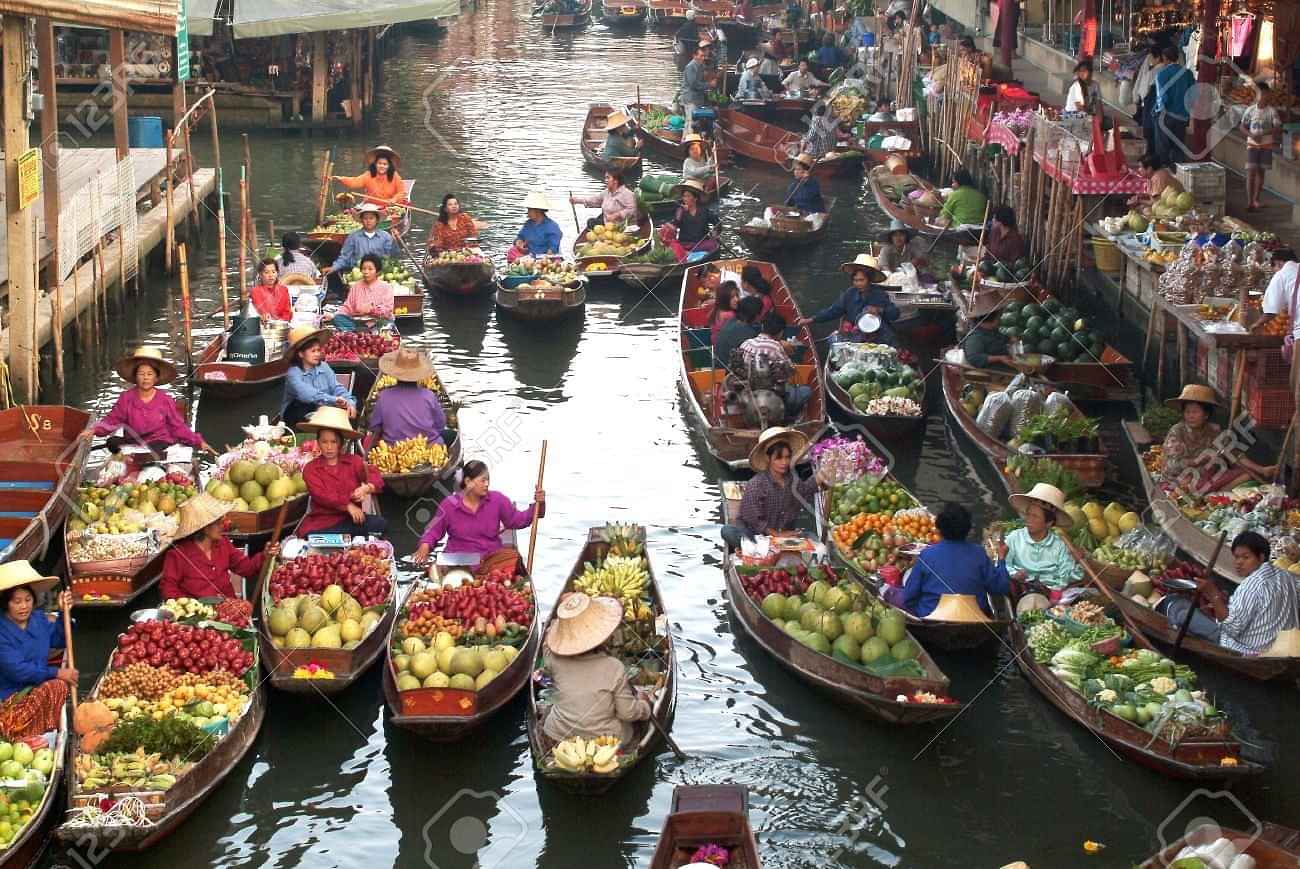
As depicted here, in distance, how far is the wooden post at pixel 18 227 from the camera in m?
13.5

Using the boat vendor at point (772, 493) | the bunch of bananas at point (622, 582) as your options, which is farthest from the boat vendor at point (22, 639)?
the boat vendor at point (772, 493)

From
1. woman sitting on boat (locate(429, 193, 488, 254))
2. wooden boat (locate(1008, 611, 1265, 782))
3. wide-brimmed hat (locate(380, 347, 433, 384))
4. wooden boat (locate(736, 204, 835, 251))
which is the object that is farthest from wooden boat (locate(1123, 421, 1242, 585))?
woman sitting on boat (locate(429, 193, 488, 254))

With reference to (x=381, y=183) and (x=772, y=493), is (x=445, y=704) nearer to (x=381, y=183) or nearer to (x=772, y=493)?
(x=772, y=493)

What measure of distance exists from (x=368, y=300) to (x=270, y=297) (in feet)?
3.56

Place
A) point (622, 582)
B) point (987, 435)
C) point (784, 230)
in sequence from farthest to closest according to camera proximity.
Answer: point (784, 230)
point (987, 435)
point (622, 582)

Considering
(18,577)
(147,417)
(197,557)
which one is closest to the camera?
(18,577)

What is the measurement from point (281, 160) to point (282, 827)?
1866 centimetres

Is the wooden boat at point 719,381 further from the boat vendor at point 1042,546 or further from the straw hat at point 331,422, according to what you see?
the straw hat at point 331,422

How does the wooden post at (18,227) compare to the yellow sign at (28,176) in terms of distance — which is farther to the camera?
the yellow sign at (28,176)

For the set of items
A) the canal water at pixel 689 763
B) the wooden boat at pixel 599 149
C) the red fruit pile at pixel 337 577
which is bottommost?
the canal water at pixel 689 763

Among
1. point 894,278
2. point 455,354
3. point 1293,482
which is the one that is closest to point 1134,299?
point 894,278

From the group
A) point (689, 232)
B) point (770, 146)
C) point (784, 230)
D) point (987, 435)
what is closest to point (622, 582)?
point (987, 435)

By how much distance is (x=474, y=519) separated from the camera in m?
10.7

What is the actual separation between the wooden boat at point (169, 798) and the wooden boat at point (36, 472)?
2191 mm
